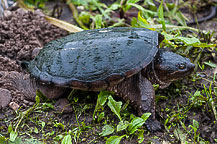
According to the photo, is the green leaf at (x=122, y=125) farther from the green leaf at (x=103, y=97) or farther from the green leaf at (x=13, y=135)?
the green leaf at (x=13, y=135)

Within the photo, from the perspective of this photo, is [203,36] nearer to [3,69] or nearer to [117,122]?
[117,122]

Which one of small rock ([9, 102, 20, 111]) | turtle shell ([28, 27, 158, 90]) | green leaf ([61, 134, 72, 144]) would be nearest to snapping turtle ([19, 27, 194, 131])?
turtle shell ([28, 27, 158, 90])

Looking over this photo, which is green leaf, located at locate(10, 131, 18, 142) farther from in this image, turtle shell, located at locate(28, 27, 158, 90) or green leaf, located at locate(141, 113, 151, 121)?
green leaf, located at locate(141, 113, 151, 121)

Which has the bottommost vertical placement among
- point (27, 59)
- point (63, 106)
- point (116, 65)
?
point (63, 106)

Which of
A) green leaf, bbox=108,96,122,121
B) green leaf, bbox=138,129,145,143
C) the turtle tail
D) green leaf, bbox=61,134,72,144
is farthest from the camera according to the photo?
the turtle tail

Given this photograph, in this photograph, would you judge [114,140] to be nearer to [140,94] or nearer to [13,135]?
[140,94]

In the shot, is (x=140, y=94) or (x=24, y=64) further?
(x=24, y=64)

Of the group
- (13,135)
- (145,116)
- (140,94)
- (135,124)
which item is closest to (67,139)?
(13,135)

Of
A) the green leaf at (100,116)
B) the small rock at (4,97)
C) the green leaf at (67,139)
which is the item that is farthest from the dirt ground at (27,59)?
the green leaf at (67,139)
